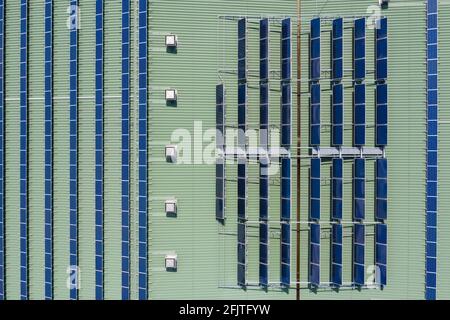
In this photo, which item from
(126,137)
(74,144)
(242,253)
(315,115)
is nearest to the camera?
(315,115)

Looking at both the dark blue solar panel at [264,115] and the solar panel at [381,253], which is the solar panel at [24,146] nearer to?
the dark blue solar panel at [264,115]

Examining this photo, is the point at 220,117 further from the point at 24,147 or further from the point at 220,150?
the point at 24,147

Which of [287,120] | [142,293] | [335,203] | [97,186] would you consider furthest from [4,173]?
[335,203]

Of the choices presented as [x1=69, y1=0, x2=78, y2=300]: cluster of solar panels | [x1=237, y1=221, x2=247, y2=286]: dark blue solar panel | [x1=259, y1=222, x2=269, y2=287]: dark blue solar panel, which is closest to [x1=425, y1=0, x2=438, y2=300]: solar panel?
[x1=259, y1=222, x2=269, y2=287]: dark blue solar panel

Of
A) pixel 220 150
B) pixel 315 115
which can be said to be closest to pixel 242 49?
pixel 315 115

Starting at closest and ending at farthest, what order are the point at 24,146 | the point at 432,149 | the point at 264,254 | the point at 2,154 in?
the point at 432,149 < the point at 264,254 < the point at 24,146 < the point at 2,154

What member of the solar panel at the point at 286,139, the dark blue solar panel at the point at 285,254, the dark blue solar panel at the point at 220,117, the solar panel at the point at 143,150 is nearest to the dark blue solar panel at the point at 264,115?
the solar panel at the point at 286,139
